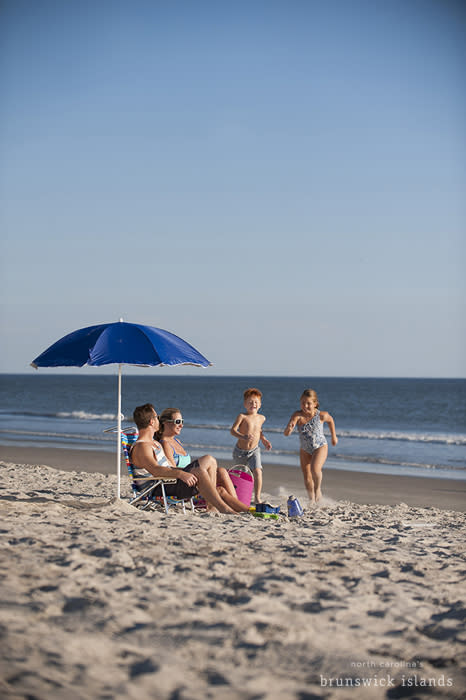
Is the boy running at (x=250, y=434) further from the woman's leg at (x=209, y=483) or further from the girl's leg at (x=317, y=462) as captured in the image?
the woman's leg at (x=209, y=483)

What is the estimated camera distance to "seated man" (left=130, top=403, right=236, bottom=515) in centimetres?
599

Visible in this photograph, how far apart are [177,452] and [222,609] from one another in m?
3.78

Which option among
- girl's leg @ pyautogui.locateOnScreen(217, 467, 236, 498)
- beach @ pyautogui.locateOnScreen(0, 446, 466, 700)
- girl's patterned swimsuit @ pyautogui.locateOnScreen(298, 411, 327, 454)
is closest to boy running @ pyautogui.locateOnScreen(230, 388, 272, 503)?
girl's patterned swimsuit @ pyautogui.locateOnScreen(298, 411, 327, 454)

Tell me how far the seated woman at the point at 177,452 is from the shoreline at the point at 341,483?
6.81 feet

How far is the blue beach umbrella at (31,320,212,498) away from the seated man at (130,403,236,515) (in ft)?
1.13

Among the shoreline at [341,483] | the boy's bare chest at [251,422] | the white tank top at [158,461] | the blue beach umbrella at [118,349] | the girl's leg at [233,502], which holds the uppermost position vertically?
the blue beach umbrella at [118,349]

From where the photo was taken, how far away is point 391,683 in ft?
9.13

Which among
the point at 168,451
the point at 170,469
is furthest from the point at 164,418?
the point at 170,469

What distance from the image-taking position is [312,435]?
301 inches

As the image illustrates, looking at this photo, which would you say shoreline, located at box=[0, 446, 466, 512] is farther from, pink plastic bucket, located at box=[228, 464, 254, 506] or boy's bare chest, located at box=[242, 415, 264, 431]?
pink plastic bucket, located at box=[228, 464, 254, 506]

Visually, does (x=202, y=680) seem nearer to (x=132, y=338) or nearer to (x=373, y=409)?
(x=132, y=338)

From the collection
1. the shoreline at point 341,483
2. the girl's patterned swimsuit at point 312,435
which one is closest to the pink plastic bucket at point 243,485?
the girl's patterned swimsuit at point 312,435

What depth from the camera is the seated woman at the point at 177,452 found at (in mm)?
6297

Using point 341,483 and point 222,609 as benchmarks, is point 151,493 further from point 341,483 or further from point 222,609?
point 341,483
